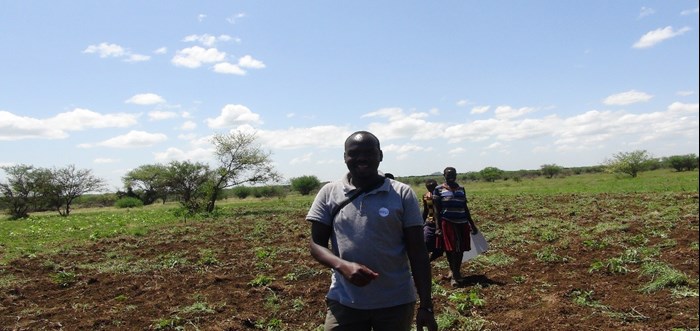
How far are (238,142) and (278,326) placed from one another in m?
24.1

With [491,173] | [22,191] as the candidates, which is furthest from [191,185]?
[491,173]

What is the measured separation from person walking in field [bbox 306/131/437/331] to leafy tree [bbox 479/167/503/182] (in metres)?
79.7

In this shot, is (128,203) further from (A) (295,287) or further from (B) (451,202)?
(B) (451,202)

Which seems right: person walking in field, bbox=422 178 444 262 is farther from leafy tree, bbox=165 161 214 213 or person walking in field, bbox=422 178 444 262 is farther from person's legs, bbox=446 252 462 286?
leafy tree, bbox=165 161 214 213

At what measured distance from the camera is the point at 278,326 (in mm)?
5793

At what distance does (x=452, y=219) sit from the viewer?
7.18 meters

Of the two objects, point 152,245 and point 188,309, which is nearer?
point 188,309

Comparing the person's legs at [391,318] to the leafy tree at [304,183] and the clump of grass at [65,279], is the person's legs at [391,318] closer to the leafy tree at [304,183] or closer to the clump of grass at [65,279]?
the clump of grass at [65,279]

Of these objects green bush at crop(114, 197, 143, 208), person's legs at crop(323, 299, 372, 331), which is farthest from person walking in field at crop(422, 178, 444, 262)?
green bush at crop(114, 197, 143, 208)

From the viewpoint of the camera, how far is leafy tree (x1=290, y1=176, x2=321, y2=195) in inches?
2731

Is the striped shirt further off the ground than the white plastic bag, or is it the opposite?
the striped shirt

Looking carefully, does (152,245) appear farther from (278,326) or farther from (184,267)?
(278,326)

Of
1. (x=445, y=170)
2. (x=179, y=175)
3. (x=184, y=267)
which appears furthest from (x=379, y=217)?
(x=179, y=175)

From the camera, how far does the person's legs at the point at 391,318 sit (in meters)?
2.62
